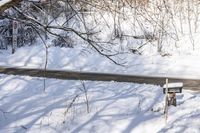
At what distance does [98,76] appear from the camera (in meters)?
14.0

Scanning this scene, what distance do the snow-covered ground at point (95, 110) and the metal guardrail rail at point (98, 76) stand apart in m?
1.38

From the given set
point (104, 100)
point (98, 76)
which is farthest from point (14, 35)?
point (104, 100)

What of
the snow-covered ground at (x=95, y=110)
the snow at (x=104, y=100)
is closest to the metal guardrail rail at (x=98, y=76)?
the snow at (x=104, y=100)

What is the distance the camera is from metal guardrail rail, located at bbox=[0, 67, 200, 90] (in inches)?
518

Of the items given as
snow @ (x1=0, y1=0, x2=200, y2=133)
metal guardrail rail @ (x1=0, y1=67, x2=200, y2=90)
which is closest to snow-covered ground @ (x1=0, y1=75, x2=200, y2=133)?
snow @ (x1=0, y1=0, x2=200, y2=133)

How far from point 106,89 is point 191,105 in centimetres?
274

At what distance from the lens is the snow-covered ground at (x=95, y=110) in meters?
8.15

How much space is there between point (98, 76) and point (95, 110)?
4912 millimetres

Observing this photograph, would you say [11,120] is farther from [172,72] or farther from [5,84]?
[172,72]

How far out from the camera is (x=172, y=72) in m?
Result: 15.3

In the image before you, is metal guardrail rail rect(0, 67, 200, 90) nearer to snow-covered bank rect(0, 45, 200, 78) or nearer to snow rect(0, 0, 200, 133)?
snow rect(0, 0, 200, 133)

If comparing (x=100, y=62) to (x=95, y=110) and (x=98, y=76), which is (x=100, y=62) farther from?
(x=95, y=110)

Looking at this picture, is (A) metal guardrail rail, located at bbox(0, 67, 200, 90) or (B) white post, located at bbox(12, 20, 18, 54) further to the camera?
(B) white post, located at bbox(12, 20, 18, 54)

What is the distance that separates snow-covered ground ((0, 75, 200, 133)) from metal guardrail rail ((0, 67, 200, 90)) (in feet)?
4.51
